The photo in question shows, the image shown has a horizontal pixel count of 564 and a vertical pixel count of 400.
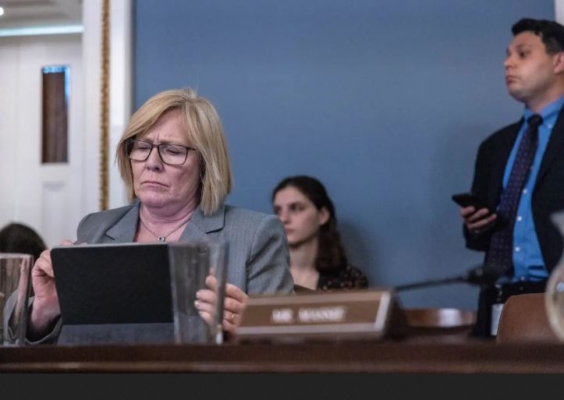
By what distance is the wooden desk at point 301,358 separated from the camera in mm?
698

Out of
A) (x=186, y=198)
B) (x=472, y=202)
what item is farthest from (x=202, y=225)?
(x=472, y=202)

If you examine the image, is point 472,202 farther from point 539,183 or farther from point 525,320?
point 525,320

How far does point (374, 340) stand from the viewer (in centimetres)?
82

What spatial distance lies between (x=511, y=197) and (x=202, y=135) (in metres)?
1.30

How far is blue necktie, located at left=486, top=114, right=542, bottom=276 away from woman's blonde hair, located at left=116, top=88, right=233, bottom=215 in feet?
3.92

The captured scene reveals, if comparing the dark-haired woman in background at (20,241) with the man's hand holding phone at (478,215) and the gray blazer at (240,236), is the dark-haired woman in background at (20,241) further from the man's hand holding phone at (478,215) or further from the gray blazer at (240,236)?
the man's hand holding phone at (478,215)

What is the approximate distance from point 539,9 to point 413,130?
2.05 ft

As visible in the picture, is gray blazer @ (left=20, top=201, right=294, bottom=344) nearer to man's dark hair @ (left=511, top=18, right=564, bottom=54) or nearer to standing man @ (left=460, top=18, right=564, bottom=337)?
standing man @ (left=460, top=18, right=564, bottom=337)

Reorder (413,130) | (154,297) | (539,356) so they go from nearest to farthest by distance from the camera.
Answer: (539,356) < (154,297) < (413,130)

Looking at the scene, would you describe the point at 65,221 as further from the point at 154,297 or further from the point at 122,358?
the point at 122,358

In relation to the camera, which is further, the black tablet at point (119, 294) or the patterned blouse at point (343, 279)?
the patterned blouse at point (343, 279)

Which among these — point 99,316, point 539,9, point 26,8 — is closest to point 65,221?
point 26,8

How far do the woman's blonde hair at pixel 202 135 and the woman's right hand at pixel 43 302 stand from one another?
17.6 inches

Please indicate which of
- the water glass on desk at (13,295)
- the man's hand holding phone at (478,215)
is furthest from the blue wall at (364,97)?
the water glass on desk at (13,295)
